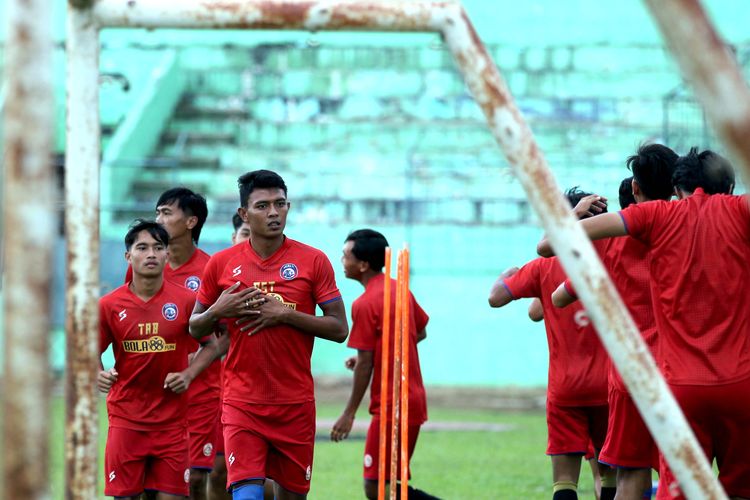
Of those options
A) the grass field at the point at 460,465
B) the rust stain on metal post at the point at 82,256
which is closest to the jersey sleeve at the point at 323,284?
the rust stain on metal post at the point at 82,256

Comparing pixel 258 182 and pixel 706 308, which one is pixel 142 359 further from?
pixel 706 308

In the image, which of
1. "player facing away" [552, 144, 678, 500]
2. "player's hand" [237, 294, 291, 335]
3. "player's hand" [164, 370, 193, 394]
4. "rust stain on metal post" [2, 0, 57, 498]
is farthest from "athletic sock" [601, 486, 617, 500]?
"rust stain on metal post" [2, 0, 57, 498]

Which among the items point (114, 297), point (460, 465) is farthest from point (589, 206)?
point (460, 465)

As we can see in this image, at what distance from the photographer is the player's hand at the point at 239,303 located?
6.33m

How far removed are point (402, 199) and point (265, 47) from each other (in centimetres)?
583

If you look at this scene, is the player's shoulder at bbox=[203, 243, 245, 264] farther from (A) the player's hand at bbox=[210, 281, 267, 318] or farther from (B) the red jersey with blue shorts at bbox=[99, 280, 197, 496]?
(B) the red jersey with blue shorts at bbox=[99, 280, 197, 496]

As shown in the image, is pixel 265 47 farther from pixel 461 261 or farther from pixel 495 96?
pixel 495 96

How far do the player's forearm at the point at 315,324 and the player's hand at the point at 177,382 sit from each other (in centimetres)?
77

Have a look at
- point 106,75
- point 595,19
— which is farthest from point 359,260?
point 595,19

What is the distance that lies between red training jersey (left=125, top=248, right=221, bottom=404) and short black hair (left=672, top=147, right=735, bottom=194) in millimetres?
3531

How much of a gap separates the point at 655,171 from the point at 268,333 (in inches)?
88.8

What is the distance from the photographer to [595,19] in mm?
24984

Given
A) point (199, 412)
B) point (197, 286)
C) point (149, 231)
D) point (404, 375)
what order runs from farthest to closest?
point (199, 412), point (197, 286), point (149, 231), point (404, 375)

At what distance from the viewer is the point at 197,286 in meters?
7.86
